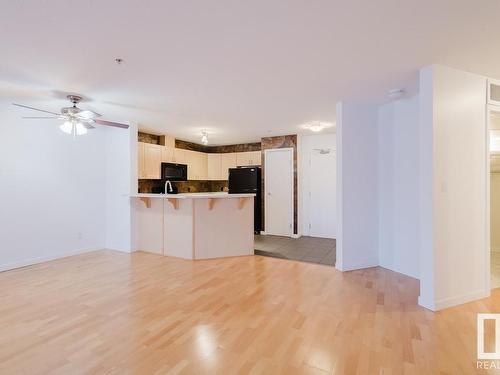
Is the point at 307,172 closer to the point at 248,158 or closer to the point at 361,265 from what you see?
the point at 248,158

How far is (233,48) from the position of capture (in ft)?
7.18

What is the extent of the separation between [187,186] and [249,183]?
68.3 inches

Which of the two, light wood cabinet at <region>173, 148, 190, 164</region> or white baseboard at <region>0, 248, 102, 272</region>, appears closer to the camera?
white baseboard at <region>0, 248, 102, 272</region>

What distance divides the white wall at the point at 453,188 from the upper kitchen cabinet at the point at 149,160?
4.86 m

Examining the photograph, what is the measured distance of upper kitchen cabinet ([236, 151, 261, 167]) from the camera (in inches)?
265

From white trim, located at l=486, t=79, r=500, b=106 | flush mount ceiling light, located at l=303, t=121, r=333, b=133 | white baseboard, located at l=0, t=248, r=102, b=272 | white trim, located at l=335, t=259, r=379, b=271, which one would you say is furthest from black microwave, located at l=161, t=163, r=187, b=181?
white trim, located at l=486, t=79, r=500, b=106

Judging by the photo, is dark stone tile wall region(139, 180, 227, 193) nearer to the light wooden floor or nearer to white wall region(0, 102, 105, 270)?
white wall region(0, 102, 105, 270)

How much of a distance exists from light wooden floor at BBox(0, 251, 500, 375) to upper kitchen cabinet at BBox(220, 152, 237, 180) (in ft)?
12.5

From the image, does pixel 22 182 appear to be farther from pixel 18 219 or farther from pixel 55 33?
pixel 55 33

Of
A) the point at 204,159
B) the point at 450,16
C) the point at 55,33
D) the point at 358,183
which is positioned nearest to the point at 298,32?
the point at 450,16

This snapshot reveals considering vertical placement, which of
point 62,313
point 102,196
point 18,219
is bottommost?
point 62,313

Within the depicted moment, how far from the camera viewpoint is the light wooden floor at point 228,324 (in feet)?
5.81

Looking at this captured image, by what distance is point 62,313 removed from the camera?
97.9 inches

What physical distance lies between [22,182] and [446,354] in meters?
5.60
